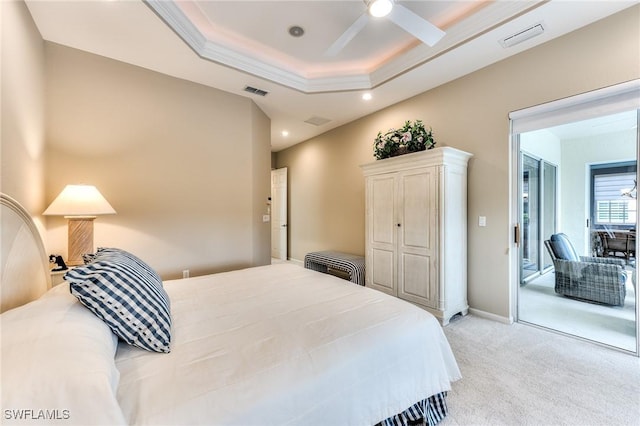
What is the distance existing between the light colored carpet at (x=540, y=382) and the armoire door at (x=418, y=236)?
0.58m

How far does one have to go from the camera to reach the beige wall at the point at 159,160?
2.58 m

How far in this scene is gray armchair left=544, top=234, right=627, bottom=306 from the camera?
2.61 metres

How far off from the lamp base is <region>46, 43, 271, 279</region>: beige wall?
1.19ft

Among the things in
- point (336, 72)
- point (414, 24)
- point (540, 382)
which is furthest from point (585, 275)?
point (336, 72)

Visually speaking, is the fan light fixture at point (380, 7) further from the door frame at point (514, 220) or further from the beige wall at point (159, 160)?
the beige wall at point (159, 160)

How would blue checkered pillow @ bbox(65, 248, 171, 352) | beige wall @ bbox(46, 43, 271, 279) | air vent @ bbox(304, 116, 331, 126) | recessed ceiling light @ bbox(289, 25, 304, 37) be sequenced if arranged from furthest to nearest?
air vent @ bbox(304, 116, 331, 126) → recessed ceiling light @ bbox(289, 25, 304, 37) → beige wall @ bbox(46, 43, 271, 279) → blue checkered pillow @ bbox(65, 248, 171, 352)

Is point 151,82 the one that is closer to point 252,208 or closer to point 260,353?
point 252,208

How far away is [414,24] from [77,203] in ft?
9.98

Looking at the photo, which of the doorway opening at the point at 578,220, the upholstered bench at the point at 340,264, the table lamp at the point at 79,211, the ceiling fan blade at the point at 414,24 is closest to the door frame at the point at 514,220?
the doorway opening at the point at 578,220

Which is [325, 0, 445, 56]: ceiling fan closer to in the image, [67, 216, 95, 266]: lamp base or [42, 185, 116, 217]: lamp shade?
[42, 185, 116, 217]: lamp shade

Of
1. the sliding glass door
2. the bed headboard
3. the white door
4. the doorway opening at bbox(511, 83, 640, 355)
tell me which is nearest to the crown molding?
the doorway opening at bbox(511, 83, 640, 355)

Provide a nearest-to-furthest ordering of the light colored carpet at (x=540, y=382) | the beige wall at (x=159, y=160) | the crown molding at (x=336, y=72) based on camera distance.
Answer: the light colored carpet at (x=540, y=382), the crown molding at (x=336, y=72), the beige wall at (x=159, y=160)

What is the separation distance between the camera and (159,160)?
3.07 m

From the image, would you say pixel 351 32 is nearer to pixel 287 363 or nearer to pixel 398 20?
pixel 398 20
